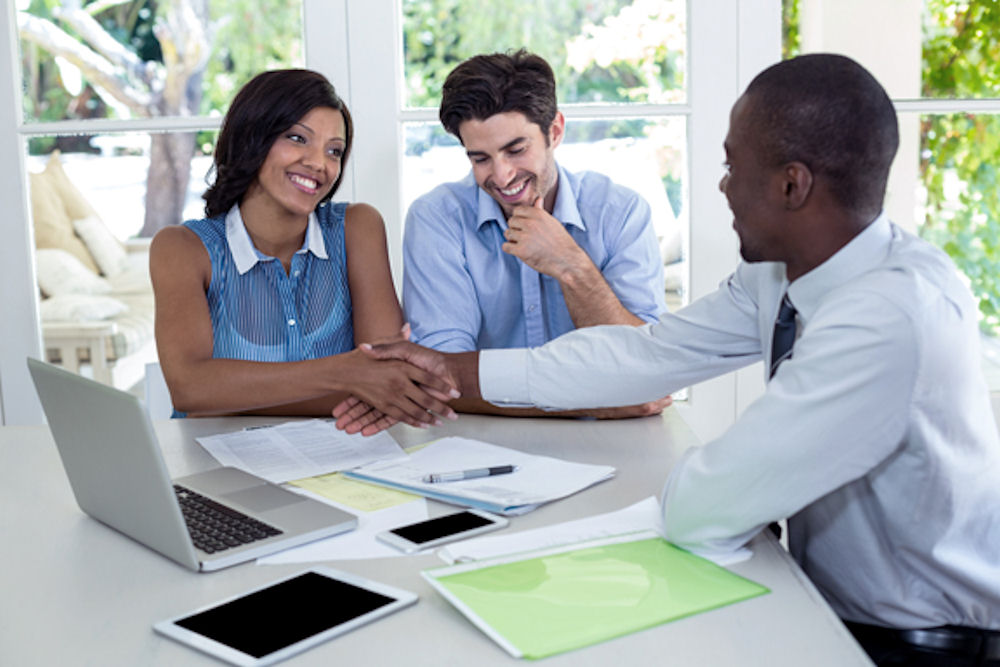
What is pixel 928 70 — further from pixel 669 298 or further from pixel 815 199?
pixel 815 199

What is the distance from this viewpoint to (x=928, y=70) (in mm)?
2537

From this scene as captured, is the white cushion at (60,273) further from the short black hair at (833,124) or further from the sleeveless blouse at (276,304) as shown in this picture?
the short black hair at (833,124)

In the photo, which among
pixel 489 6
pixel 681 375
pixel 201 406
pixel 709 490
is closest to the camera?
pixel 709 490

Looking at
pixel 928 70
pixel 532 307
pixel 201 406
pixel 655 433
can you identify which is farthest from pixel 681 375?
pixel 928 70

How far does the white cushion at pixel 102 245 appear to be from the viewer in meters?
2.59

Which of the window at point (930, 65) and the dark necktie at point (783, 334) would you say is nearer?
the dark necktie at point (783, 334)

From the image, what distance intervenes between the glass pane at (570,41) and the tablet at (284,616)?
5.54ft

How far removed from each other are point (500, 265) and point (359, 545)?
108 cm

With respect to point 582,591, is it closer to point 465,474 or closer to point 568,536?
point 568,536

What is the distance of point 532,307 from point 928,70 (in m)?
1.26

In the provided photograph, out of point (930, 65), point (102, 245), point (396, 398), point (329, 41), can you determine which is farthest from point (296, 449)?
point (930, 65)

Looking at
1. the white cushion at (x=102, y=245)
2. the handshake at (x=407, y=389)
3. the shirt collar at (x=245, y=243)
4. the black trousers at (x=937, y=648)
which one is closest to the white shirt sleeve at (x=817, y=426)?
the black trousers at (x=937, y=648)

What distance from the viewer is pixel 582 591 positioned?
3.36 feet

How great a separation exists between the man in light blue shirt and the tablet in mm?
1035
